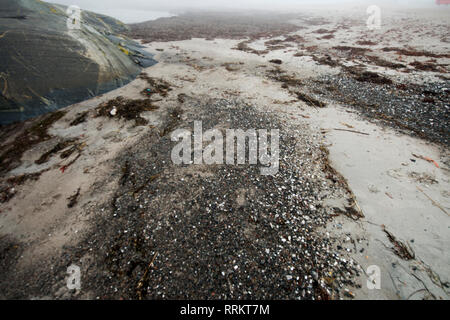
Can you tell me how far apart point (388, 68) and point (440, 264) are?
499 inches

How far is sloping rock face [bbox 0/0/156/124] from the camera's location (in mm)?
7184

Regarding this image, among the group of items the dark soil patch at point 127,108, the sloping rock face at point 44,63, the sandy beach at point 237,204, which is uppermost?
the sloping rock face at point 44,63

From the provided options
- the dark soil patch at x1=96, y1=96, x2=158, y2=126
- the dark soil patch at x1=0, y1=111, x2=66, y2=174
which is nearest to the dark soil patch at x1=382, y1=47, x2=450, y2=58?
the dark soil patch at x1=96, y1=96, x2=158, y2=126

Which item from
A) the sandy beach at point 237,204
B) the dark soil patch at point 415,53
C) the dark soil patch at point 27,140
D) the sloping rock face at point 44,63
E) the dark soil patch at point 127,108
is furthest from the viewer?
the dark soil patch at point 415,53

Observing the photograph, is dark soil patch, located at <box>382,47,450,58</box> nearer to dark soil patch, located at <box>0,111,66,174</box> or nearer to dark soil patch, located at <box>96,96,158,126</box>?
dark soil patch, located at <box>96,96,158,126</box>

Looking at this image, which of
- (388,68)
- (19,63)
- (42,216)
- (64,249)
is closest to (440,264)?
(64,249)

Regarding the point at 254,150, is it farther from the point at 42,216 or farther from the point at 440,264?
the point at 42,216

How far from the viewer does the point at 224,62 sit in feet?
48.2

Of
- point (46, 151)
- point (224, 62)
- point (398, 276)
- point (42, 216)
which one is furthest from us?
point (224, 62)

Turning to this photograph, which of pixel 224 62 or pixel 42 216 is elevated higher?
pixel 224 62

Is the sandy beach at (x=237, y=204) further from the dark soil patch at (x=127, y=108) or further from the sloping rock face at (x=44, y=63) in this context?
the sloping rock face at (x=44, y=63)

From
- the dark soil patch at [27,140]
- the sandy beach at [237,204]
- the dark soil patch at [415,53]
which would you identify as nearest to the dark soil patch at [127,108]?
the sandy beach at [237,204]

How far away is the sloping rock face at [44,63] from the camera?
23.6 ft
